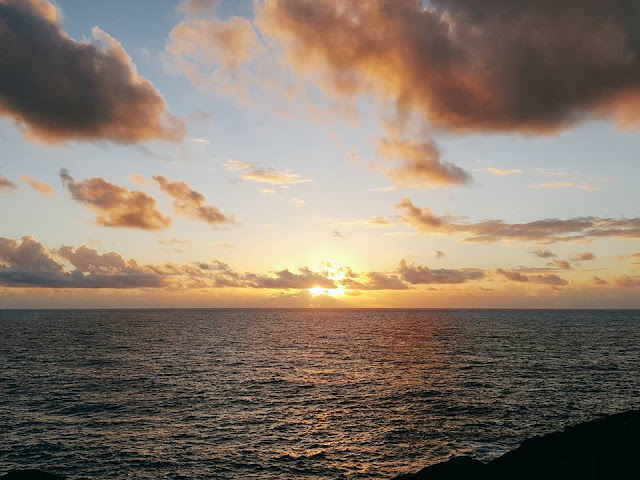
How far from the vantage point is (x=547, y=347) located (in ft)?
370

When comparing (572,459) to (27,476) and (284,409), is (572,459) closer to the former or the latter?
(27,476)

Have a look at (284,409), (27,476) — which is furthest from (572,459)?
(284,409)

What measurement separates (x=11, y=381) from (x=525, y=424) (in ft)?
228

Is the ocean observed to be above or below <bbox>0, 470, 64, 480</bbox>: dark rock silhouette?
below

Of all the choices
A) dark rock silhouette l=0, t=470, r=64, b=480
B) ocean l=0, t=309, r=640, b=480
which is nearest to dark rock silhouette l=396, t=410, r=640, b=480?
ocean l=0, t=309, r=640, b=480

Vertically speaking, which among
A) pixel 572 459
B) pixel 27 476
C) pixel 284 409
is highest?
pixel 572 459

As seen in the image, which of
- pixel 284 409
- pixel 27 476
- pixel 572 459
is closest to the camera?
pixel 572 459

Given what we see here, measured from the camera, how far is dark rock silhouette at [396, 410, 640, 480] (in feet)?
76.6

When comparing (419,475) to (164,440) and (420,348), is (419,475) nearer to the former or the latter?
(164,440)

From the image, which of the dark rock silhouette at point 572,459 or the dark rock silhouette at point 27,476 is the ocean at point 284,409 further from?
the dark rock silhouette at point 27,476

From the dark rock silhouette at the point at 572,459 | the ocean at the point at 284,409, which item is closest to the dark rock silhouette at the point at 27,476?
the ocean at the point at 284,409

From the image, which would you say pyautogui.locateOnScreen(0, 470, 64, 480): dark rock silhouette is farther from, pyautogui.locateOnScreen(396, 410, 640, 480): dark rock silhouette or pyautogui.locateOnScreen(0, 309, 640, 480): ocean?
pyautogui.locateOnScreen(396, 410, 640, 480): dark rock silhouette

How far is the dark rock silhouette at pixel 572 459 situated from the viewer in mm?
23359

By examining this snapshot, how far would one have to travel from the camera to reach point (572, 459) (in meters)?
25.0
